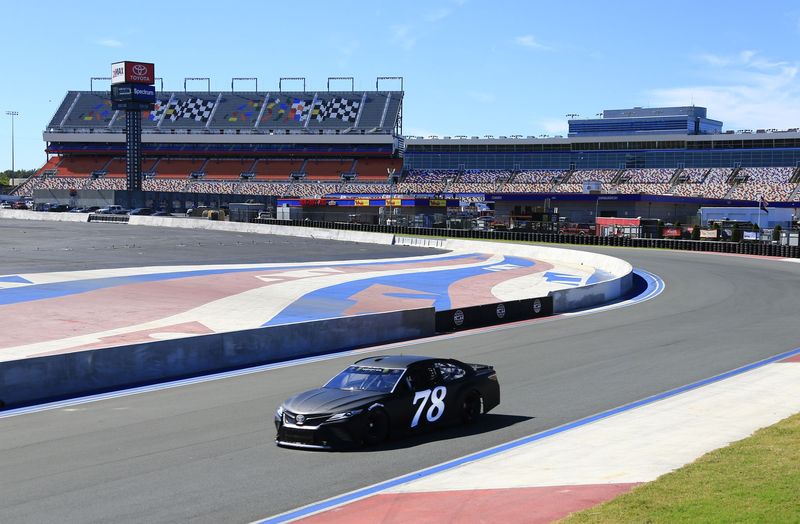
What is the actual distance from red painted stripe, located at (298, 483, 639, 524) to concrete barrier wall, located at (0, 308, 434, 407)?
968cm

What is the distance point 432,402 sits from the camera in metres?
13.9

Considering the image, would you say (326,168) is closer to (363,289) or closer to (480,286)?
(480,286)

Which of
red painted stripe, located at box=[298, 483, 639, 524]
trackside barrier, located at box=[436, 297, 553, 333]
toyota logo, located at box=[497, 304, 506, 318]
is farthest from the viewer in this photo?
toyota logo, located at box=[497, 304, 506, 318]

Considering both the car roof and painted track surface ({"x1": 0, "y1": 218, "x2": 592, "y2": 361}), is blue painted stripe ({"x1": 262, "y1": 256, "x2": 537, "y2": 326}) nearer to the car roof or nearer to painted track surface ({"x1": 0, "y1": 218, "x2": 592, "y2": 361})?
painted track surface ({"x1": 0, "y1": 218, "x2": 592, "y2": 361})

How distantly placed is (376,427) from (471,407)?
88.4 inches

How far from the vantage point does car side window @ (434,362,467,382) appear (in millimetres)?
14273

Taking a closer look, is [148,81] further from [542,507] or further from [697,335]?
[542,507]

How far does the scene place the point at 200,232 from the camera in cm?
7600

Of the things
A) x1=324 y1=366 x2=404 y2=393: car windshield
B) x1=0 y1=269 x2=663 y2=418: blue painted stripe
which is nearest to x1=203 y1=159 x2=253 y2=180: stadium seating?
x1=0 y1=269 x2=663 y2=418: blue painted stripe

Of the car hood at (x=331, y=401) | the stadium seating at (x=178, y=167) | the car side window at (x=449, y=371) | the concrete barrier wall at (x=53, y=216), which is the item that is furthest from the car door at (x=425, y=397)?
the stadium seating at (x=178, y=167)

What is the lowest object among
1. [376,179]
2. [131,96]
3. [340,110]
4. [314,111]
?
[376,179]

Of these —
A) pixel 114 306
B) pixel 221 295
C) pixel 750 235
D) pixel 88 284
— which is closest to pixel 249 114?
pixel 750 235

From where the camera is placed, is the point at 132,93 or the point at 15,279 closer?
the point at 15,279

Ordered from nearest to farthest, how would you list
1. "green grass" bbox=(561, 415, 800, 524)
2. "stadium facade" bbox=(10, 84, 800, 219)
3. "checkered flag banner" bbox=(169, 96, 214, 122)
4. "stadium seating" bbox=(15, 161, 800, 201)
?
"green grass" bbox=(561, 415, 800, 524)
"stadium seating" bbox=(15, 161, 800, 201)
"stadium facade" bbox=(10, 84, 800, 219)
"checkered flag banner" bbox=(169, 96, 214, 122)
